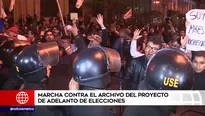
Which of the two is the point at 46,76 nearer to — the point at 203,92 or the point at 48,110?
the point at 48,110

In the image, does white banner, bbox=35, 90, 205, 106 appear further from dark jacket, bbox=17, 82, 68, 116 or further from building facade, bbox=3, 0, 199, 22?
building facade, bbox=3, 0, 199, 22

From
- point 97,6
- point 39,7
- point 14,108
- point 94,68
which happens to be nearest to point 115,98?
point 94,68

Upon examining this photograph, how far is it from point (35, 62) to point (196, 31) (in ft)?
6.71

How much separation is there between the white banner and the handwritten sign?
78cm

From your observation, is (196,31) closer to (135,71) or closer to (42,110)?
(135,71)

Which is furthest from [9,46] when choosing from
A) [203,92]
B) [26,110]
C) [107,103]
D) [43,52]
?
[203,92]

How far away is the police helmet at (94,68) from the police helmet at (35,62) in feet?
1.00

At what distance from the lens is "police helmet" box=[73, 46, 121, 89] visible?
109 inches

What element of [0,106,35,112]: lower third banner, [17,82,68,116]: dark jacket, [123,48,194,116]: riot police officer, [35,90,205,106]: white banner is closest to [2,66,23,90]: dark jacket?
[0,106,35,112]: lower third banner

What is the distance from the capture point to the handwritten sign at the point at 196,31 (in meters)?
4.21

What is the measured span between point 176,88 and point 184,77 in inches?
3.8

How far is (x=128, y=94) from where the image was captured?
395cm

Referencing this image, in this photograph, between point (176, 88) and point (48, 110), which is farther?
point (48, 110)

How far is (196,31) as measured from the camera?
424cm
